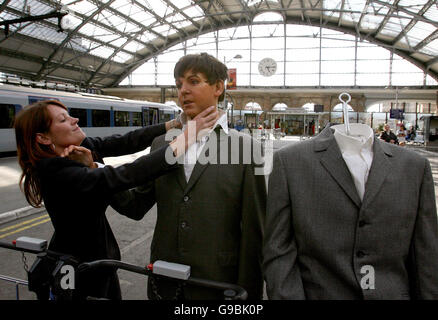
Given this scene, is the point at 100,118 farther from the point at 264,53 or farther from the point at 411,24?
the point at 411,24

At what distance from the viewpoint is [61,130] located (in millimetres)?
1603

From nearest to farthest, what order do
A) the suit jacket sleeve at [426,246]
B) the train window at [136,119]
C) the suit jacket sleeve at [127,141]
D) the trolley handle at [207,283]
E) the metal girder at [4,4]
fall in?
the trolley handle at [207,283] < the suit jacket sleeve at [426,246] < the suit jacket sleeve at [127,141] < the metal girder at [4,4] < the train window at [136,119]

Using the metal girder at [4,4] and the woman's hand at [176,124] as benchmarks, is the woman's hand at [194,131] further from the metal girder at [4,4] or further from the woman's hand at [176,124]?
the metal girder at [4,4]

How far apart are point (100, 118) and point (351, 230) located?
57.7 feet

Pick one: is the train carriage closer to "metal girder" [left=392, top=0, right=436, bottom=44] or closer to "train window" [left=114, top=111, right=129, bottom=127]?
"train window" [left=114, top=111, right=129, bottom=127]

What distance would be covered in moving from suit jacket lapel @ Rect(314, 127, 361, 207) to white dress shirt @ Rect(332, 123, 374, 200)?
0.10 feet

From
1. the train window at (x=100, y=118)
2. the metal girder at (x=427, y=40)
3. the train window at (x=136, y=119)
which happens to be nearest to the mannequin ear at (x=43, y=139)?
the train window at (x=100, y=118)

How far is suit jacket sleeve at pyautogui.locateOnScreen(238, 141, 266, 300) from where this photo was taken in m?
1.53

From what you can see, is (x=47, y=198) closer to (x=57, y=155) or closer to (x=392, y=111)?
(x=57, y=155)

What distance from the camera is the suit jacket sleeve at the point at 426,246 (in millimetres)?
1251

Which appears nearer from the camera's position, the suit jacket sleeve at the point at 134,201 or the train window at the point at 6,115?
the suit jacket sleeve at the point at 134,201
